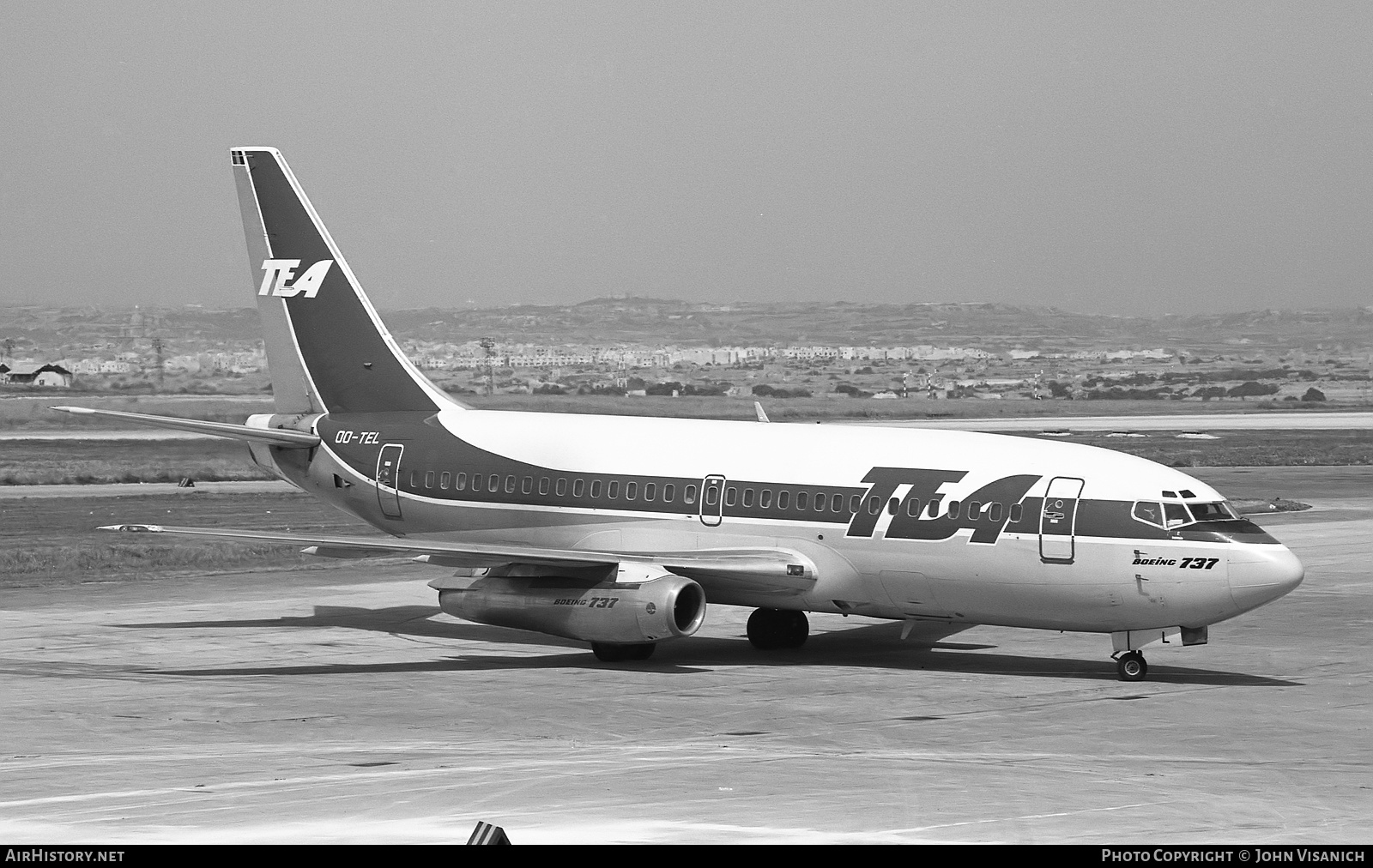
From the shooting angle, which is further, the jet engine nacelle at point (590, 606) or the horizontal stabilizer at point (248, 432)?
the horizontal stabilizer at point (248, 432)

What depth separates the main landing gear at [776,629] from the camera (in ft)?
102

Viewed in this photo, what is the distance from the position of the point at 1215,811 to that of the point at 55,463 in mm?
71668

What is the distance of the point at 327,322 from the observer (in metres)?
35.7

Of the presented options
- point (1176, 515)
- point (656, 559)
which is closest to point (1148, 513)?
point (1176, 515)

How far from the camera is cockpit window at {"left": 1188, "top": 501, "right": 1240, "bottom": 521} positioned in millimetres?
26375

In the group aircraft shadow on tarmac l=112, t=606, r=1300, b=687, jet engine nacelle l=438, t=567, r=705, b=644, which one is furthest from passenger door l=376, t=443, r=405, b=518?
jet engine nacelle l=438, t=567, r=705, b=644

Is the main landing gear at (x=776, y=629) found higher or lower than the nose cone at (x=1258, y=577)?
lower

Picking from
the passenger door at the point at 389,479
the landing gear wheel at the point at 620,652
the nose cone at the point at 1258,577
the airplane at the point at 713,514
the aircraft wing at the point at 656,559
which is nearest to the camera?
the nose cone at the point at 1258,577

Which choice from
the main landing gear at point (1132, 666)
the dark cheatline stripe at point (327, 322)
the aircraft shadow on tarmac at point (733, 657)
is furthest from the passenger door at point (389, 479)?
the main landing gear at point (1132, 666)

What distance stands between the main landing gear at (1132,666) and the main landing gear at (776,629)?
6108 millimetres

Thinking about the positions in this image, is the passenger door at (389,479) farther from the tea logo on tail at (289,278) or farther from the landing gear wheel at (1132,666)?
the landing gear wheel at (1132,666)
